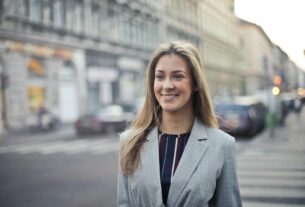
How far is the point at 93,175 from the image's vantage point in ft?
31.6

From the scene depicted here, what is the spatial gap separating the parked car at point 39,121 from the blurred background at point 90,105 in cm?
5

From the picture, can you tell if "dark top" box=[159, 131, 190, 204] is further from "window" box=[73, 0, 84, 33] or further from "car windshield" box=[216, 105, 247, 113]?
"window" box=[73, 0, 84, 33]

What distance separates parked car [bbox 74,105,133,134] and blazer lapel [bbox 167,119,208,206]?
1796cm

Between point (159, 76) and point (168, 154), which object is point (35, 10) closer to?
point (159, 76)

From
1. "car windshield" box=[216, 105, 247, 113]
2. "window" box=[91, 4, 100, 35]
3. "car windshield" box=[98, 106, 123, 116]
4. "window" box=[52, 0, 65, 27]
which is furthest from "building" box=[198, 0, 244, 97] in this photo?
"car windshield" box=[216, 105, 247, 113]

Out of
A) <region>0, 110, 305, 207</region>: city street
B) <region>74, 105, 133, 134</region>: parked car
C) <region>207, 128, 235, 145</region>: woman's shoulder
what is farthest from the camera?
<region>74, 105, 133, 134</region>: parked car

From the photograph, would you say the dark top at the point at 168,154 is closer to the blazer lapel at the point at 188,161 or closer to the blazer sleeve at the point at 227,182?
the blazer lapel at the point at 188,161

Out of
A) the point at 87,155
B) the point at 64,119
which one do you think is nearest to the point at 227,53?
the point at 64,119

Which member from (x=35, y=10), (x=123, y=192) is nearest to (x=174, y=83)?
(x=123, y=192)

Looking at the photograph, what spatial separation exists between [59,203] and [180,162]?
5.17m

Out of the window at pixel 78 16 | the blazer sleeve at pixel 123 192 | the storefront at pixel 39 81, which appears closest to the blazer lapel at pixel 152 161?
the blazer sleeve at pixel 123 192

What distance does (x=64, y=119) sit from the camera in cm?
2697

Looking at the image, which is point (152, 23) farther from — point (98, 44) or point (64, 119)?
point (64, 119)

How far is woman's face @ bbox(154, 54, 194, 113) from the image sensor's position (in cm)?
247
